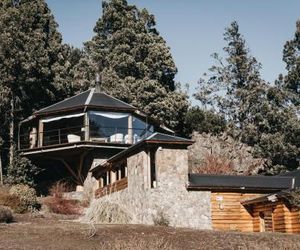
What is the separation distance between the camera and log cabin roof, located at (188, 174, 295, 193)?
26391 mm

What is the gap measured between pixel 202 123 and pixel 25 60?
17223 mm

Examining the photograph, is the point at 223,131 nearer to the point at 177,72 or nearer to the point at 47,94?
the point at 177,72

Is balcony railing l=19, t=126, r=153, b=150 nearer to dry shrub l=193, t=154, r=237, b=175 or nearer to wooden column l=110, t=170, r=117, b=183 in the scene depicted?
wooden column l=110, t=170, r=117, b=183

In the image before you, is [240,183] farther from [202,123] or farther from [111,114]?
[202,123]

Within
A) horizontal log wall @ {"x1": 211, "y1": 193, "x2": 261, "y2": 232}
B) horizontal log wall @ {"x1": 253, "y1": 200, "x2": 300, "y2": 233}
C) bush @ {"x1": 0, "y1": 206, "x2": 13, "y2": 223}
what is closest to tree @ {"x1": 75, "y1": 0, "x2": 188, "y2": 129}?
horizontal log wall @ {"x1": 211, "y1": 193, "x2": 261, "y2": 232}

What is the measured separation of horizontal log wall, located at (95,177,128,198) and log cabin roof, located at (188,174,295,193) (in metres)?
4.44

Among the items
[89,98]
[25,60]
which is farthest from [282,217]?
[25,60]

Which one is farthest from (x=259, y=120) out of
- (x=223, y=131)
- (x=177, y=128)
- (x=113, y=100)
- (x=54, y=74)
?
(x=54, y=74)

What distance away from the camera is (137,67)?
49812mm

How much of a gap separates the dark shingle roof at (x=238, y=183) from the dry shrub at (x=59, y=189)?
12.1 m

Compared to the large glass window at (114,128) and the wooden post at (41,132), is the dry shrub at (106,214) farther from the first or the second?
the wooden post at (41,132)

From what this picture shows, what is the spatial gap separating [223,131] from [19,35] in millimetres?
20541

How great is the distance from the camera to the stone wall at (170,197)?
25484mm

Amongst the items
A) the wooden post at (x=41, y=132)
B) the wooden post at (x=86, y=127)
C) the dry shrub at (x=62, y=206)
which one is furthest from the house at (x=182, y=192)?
the wooden post at (x=41, y=132)
